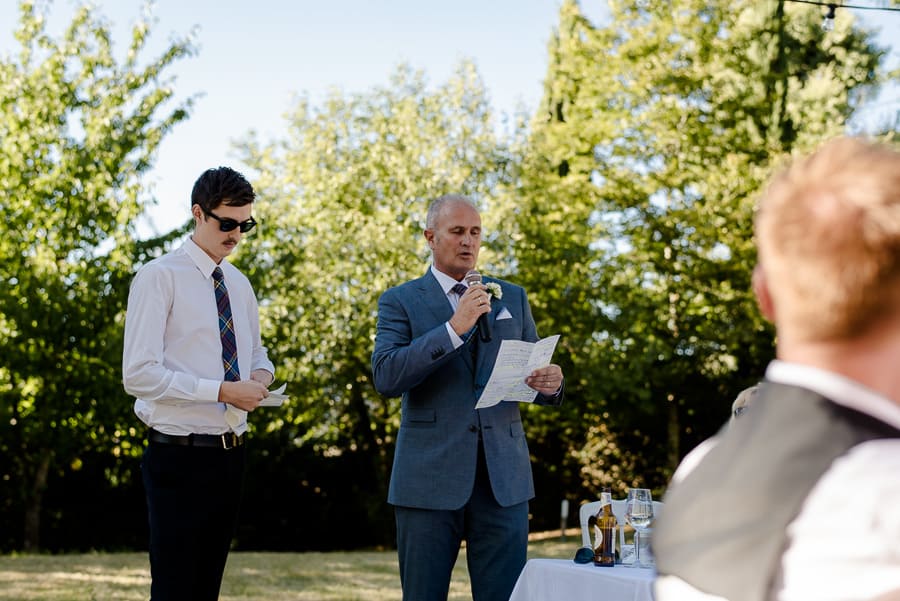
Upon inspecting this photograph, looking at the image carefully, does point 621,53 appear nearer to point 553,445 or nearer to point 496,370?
point 553,445

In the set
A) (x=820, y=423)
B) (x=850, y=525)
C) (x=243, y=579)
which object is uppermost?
(x=820, y=423)

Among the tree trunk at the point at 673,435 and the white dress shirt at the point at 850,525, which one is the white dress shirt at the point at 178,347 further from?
the tree trunk at the point at 673,435

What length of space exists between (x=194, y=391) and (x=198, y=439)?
0.62ft

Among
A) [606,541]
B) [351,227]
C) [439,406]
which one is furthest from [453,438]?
[351,227]

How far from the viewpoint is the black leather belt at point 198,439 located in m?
3.45

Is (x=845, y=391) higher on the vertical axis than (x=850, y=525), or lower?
higher

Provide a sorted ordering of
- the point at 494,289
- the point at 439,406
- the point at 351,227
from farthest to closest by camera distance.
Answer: the point at 351,227, the point at 494,289, the point at 439,406

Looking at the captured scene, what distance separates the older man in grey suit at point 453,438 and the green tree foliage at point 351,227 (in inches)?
478

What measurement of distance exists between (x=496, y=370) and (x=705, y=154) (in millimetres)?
16485

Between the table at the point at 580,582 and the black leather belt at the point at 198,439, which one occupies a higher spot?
the black leather belt at the point at 198,439

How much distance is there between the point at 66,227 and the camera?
13.0 metres

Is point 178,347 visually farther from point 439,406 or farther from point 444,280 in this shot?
point 444,280

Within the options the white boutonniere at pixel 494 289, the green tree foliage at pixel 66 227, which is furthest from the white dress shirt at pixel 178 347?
the green tree foliage at pixel 66 227

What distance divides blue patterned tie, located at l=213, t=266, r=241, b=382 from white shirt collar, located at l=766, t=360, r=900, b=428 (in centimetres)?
278
